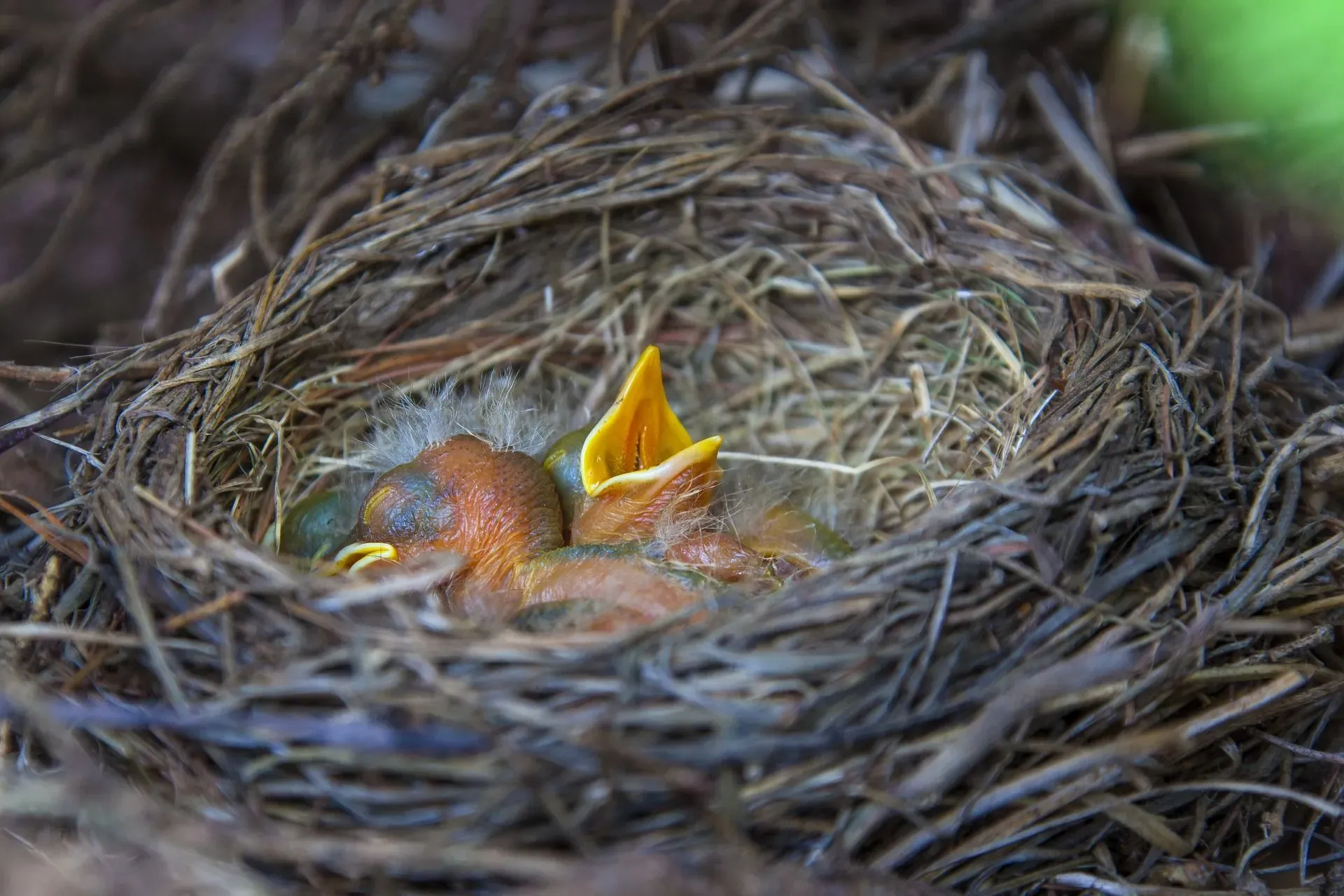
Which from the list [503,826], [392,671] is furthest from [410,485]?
[503,826]

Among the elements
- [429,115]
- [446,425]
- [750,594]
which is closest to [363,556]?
[446,425]

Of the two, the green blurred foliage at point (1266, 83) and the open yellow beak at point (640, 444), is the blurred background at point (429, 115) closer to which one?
the green blurred foliage at point (1266, 83)

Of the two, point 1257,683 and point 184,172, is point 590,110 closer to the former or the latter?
point 184,172

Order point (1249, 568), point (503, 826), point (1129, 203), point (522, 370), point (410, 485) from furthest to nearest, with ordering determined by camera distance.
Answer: point (1129, 203) → point (522, 370) → point (410, 485) → point (1249, 568) → point (503, 826)

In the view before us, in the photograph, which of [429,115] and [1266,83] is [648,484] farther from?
[1266,83]

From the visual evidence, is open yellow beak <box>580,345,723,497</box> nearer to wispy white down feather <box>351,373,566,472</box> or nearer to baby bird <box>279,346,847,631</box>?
baby bird <box>279,346,847,631</box>

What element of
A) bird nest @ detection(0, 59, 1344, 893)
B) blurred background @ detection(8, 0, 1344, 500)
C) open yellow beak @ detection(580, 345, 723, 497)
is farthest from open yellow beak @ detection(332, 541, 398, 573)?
blurred background @ detection(8, 0, 1344, 500)
